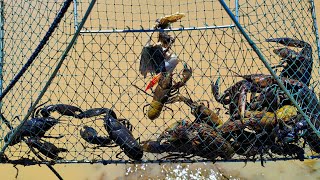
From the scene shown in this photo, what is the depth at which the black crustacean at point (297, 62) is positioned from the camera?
14.4ft

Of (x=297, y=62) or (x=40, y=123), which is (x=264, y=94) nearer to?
(x=297, y=62)

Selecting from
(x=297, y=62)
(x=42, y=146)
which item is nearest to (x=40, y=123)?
(x=42, y=146)

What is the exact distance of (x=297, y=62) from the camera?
445 centimetres

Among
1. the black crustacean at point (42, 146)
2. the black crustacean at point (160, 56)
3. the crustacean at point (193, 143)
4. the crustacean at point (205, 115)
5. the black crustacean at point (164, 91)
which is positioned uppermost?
the black crustacean at point (160, 56)

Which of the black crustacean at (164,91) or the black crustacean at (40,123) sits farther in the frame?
the black crustacean at (164,91)

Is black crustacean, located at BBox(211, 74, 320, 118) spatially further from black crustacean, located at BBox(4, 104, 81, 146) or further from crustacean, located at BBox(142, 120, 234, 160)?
black crustacean, located at BBox(4, 104, 81, 146)

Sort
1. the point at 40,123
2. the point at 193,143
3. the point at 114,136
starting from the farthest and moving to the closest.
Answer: the point at 40,123, the point at 114,136, the point at 193,143

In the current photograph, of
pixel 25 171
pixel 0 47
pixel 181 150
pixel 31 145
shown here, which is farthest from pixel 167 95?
pixel 25 171

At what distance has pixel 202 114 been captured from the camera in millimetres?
4234

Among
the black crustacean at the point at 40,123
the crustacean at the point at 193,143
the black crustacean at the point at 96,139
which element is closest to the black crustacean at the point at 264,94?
the crustacean at the point at 193,143

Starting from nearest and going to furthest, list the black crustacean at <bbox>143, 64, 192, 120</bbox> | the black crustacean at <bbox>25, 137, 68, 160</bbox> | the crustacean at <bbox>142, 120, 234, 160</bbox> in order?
the crustacean at <bbox>142, 120, 234, 160</bbox>, the black crustacean at <bbox>25, 137, 68, 160</bbox>, the black crustacean at <bbox>143, 64, 192, 120</bbox>

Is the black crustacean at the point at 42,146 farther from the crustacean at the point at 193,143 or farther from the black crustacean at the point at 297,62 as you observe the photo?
the black crustacean at the point at 297,62

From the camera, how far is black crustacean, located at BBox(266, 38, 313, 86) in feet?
14.4

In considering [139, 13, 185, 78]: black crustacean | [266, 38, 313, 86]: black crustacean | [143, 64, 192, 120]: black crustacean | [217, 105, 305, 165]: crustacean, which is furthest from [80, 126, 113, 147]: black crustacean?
[266, 38, 313, 86]: black crustacean
